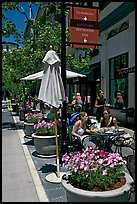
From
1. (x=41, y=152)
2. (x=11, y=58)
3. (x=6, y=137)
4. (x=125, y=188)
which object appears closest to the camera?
(x=125, y=188)

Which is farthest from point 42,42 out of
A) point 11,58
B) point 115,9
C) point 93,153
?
point 93,153

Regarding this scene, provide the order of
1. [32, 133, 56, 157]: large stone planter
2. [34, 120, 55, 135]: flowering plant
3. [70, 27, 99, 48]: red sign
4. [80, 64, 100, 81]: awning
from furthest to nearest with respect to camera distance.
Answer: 1. [80, 64, 100, 81]: awning
2. [34, 120, 55, 135]: flowering plant
3. [32, 133, 56, 157]: large stone planter
4. [70, 27, 99, 48]: red sign

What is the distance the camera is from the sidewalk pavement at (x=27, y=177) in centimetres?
442

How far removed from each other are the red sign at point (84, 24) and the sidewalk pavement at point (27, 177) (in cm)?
286

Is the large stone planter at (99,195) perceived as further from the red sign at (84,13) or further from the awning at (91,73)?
the awning at (91,73)

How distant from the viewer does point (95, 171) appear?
3314mm

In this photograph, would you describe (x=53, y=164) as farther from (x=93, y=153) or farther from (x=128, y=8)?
(x=128, y=8)

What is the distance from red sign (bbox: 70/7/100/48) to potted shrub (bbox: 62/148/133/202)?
8.93ft

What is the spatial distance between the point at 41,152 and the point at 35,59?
23.2 feet

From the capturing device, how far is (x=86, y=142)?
641cm

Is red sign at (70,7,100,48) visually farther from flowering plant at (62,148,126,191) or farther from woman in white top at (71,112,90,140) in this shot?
flowering plant at (62,148,126,191)

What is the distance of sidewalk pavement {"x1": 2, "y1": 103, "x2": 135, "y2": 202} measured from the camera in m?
4.42

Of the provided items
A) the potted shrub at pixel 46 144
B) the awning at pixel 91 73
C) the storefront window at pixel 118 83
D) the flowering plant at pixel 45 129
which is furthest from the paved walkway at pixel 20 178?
the awning at pixel 91 73

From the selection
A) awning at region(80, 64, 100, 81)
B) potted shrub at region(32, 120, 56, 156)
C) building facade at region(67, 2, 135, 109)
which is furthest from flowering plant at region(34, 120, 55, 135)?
awning at region(80, 64, 100, 81)
